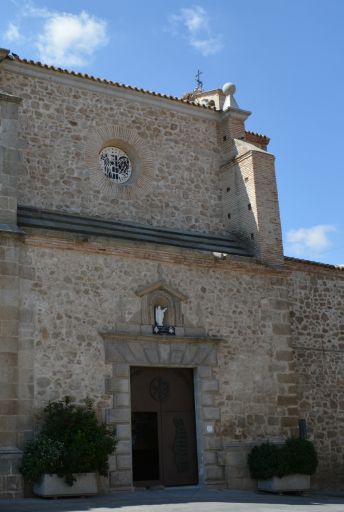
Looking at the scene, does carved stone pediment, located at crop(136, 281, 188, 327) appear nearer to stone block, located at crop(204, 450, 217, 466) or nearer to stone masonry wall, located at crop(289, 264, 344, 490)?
stone block, located at crop(204, 450, 217, 466)

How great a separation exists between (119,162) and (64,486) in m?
7.43

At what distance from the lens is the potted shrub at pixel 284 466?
1333 centimetres

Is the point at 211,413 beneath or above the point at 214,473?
above

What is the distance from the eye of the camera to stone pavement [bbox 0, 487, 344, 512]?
10.1 metres

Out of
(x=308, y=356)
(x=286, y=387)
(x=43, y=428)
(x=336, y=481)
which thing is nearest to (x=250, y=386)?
(x=286, y=387)

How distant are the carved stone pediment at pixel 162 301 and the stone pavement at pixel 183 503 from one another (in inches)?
124

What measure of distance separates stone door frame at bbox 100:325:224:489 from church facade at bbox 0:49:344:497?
3cm

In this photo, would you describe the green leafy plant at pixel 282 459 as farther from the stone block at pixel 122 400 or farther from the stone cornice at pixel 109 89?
the stone cornice at pixel 109 89

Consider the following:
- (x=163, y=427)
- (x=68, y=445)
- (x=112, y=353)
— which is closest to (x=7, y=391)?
(x=68, y=445)

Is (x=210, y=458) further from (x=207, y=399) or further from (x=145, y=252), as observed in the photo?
(x=145, y=252)

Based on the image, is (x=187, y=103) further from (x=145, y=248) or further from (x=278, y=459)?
(x=278, y=459)

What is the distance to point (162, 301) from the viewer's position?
45.2 feet

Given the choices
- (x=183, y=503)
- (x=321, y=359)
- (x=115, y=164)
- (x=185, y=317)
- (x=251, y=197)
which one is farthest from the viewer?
(x=321, y=359)

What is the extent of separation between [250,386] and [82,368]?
3.72 m
